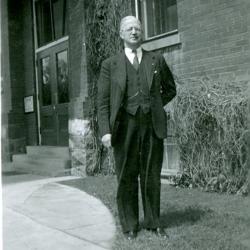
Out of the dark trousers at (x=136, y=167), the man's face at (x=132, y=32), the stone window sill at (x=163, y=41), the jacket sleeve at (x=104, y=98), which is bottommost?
the dark trousers at (x=136, y=167)

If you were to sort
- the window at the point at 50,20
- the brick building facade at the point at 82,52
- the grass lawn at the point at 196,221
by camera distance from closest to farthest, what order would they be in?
the grass lawn at the point at 196,221 < the brick building facade at the point at 82,52 < the window at the point at 50,20

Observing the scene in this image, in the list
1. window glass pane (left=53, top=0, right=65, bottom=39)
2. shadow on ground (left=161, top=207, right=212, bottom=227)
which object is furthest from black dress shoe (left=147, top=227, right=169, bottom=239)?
window glass pane (left=53, top=0, right=65, bottom=39)

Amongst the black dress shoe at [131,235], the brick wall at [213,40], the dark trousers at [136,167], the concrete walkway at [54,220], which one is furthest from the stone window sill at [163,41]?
the black dress shoe at [131,235]

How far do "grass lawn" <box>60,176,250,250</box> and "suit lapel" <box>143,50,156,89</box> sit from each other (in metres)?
1.28

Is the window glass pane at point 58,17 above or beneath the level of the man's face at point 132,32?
above

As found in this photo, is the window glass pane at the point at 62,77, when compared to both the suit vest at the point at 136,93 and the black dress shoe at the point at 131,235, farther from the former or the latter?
the black dress shoe at the point at 131,235

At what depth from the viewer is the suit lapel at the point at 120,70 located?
418 centimetres

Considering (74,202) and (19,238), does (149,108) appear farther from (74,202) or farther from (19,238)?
(74,202)

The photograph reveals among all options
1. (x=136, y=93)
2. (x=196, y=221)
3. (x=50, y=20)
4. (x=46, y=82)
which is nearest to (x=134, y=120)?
(x=136, y=93)

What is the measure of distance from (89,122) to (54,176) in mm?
1152

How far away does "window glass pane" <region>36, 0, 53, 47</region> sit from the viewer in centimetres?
1130

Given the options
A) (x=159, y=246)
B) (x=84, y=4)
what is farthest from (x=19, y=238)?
(x=84, y=4)

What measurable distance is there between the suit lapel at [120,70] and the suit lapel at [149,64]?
0.19 meters

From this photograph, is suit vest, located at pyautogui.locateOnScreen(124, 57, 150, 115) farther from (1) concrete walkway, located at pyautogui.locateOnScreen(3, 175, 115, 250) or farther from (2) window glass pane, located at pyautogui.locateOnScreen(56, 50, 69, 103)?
(2) window glass pane, located at pyautogui.locateOnScreen(56, 50, 69, 103)
